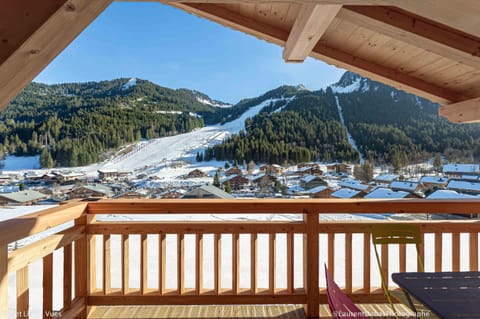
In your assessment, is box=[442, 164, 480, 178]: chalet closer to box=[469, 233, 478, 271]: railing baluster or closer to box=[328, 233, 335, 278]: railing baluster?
box=[469, 233, 478, 271]: railing baluster

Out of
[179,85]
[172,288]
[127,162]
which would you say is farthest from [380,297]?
[179,85]

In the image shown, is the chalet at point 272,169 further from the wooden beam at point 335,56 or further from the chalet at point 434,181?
the wooden beam at point 335,56

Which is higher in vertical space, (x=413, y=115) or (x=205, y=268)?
(x=413, y=115)

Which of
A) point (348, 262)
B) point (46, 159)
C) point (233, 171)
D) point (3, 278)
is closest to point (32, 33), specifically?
point (3, 278)

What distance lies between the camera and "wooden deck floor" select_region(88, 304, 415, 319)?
2199mm

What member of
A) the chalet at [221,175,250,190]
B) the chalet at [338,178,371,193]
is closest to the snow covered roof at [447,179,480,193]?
the chalet at [338,178,371,193]

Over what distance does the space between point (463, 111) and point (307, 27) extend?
5.83ft

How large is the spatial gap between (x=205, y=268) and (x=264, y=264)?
1.99 ft

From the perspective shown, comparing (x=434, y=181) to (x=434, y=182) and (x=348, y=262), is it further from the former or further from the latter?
(x=348, y=262)

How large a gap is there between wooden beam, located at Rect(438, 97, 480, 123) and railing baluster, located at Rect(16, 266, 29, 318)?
3571mm

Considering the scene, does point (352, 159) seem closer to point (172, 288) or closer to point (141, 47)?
point (172, 288)

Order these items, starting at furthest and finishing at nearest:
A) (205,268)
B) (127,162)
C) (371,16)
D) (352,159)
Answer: (127,162)
(352,159)
(205,268)
(371,16)

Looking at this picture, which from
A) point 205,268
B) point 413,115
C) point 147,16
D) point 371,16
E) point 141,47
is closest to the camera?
point 371,16

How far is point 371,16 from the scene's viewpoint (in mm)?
1692
